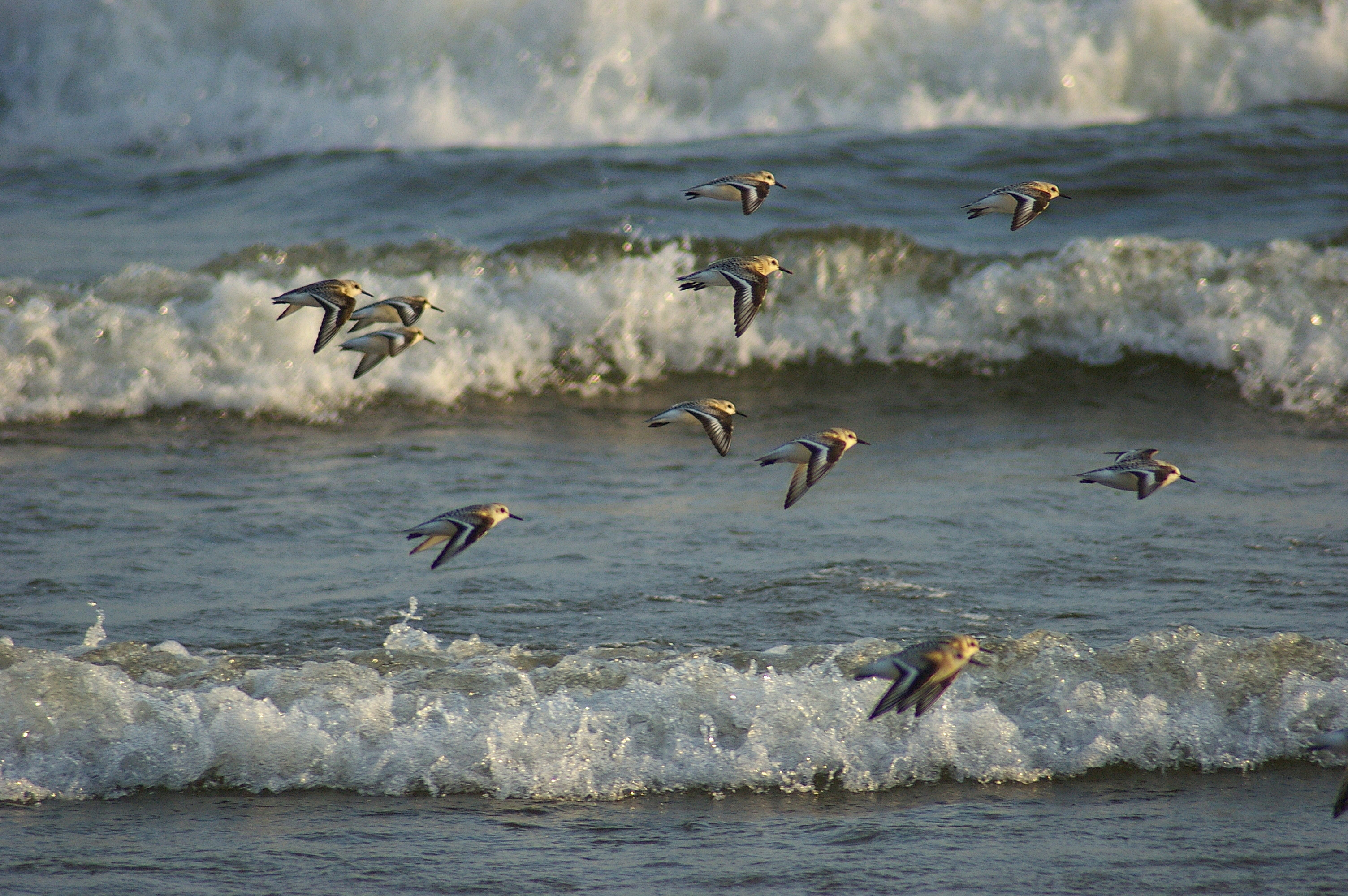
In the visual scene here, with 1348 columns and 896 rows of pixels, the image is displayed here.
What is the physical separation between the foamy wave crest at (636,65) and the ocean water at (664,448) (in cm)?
5

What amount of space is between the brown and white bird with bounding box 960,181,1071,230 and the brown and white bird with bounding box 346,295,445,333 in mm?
1909

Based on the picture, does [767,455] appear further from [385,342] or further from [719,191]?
[385,342]

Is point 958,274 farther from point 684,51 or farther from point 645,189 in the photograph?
point 684,51

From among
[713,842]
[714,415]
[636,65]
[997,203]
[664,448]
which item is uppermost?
[636,65]

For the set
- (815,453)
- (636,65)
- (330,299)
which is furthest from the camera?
(636,65)

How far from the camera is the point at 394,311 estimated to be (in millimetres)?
4738

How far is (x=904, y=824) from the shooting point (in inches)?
159

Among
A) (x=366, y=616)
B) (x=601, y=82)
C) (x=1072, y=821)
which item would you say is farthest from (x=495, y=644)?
(x=601, y=82)

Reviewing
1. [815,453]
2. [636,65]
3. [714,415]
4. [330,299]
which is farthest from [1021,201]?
[636,65]

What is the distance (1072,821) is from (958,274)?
6.89 metres

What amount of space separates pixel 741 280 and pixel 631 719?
1.52 metres

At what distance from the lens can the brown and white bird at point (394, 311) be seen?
4.52 m

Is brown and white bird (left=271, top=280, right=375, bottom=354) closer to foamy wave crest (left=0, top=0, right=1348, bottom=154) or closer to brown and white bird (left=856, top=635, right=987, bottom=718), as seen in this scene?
brown and white bird (left=856, top=635, right=987, bottom=718)

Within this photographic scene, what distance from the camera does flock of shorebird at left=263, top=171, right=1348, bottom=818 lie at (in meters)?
3.12
